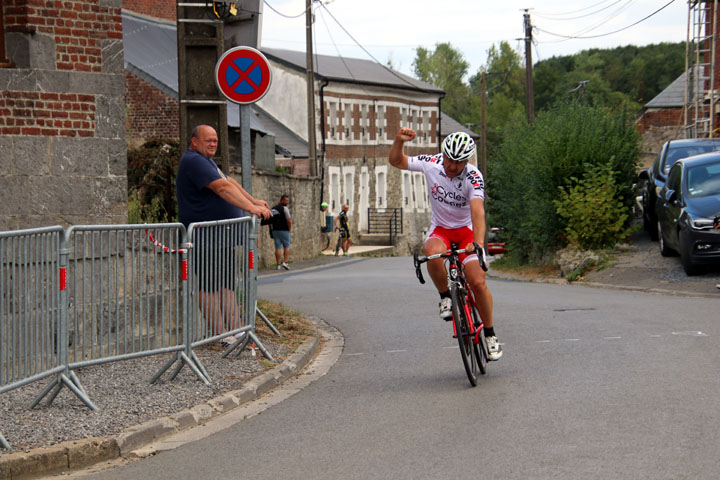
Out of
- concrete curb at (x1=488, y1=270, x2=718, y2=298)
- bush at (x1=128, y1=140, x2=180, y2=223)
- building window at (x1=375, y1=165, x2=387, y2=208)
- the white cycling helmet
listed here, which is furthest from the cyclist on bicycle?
building window at (x1=375, y1=165, x2=387, y2=208)

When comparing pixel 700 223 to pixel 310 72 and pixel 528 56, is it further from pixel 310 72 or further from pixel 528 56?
pixel 528 56

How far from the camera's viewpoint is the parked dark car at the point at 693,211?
51.5ft

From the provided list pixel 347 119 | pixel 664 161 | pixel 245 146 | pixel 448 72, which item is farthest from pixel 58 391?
pixel 448 72

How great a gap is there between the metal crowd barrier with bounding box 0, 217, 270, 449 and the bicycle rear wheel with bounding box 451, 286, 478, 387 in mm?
2035

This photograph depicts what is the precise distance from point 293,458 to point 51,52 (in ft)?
19.1

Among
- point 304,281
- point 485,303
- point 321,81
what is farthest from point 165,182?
point 321,81

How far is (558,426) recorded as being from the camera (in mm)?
6328

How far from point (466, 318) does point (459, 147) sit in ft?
4.45

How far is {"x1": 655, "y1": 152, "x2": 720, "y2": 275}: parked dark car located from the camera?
15.7 m

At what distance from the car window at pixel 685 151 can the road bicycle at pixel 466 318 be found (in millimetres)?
13009

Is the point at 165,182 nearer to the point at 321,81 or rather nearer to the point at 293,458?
the point at 293,458

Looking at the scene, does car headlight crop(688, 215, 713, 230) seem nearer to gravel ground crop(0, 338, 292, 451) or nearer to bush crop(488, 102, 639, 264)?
bush crop(488, 102, 639, 264)

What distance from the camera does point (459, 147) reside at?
8016mm

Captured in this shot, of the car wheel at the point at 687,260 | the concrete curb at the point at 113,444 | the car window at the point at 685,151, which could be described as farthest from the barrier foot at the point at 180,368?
the car window at the point at 685,151
